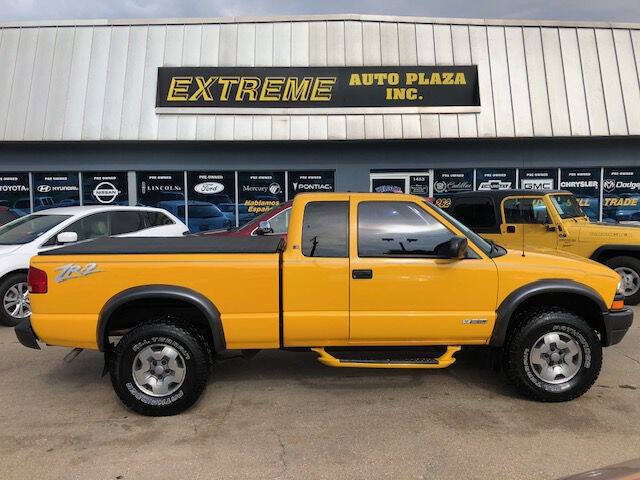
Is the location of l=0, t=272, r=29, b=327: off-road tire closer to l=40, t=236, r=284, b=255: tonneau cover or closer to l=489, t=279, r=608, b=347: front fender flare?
l=40, t=236, r=284, b=255: tonneau cover

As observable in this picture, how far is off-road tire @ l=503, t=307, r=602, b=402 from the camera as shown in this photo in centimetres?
393

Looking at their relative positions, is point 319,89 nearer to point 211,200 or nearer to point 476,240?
point 211,200

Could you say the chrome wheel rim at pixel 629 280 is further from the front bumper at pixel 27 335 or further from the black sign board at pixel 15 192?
the black sign board at pixel 15 192

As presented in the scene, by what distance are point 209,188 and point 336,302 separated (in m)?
10.9

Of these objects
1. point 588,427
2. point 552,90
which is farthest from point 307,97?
point 588,427

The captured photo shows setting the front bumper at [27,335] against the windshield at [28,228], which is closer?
the front bumper at [27,335]

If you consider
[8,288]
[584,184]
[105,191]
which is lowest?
[8,288]

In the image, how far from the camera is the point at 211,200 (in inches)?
553

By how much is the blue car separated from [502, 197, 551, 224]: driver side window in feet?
28.2

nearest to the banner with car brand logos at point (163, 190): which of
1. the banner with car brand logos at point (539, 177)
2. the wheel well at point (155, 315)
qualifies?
the banner with car brand logos at point (539, 177)

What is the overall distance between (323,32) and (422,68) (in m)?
2.89

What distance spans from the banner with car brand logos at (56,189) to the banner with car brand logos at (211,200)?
134 inches

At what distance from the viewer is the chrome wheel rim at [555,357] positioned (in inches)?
156

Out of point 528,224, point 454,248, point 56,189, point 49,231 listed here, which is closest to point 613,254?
point 528,224
